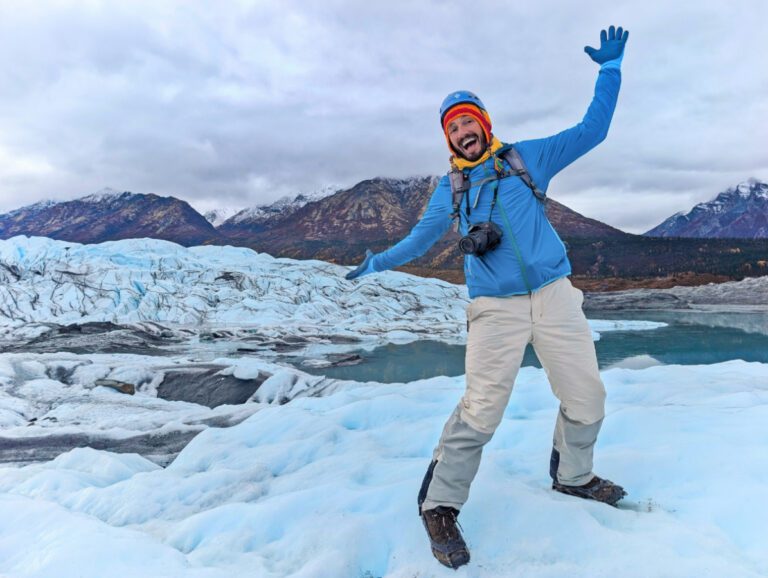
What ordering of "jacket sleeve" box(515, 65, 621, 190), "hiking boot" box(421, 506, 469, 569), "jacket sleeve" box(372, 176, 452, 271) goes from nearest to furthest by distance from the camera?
"hiking boot" box(421, 506, 469, 569) < "jacket sleeve" box(515, 65, 621, 190) < "jacket sleeve" box(372, 176, 452, 271)

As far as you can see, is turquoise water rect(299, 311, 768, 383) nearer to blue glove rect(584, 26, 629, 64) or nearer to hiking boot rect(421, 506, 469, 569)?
hiking boot rect(421, 506, 469, 569)

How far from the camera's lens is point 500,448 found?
390 centimetres

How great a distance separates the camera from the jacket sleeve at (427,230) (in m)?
2.69

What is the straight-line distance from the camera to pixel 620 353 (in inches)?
822

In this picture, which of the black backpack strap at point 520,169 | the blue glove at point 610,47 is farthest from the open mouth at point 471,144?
the blue glove at point 610,47

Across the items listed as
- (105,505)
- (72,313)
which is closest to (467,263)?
(105,505)

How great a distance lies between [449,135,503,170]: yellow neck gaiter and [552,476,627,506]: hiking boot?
189cm

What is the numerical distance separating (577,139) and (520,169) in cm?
34

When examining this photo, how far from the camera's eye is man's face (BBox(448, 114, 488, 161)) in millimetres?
2539

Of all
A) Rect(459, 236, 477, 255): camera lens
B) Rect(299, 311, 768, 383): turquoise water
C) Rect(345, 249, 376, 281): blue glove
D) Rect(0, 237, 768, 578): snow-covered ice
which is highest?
Rect(459, 236, 477, 255): camera lens

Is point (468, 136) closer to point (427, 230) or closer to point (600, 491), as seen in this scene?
point (427, 230)

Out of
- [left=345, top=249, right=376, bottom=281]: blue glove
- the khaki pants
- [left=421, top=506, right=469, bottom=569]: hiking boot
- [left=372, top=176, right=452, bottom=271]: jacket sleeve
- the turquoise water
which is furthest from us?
the turquoise water

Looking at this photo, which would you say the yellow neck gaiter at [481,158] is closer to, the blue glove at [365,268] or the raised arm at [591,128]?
the raised arm at [591,128]

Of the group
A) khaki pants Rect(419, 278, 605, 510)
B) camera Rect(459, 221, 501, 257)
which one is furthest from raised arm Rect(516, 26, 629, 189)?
khaki pants Rect(419, 278, 605, 510)
